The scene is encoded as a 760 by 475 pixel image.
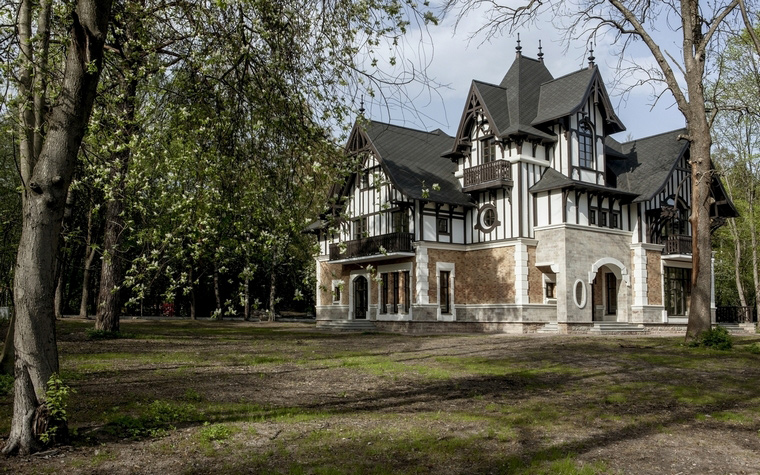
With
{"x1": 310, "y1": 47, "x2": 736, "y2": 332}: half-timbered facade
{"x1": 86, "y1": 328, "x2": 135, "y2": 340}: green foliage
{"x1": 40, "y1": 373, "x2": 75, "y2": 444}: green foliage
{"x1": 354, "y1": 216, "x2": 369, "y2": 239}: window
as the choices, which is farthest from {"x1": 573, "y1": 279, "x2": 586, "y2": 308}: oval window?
{"x1": 40, "y1": 373, "x2": 75, "y2": 444}: green foliage

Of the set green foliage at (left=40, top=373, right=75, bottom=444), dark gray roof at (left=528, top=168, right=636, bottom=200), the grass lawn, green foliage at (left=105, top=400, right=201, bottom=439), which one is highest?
dark gray roof at (left=528, top=168, right=636, bottom=200)

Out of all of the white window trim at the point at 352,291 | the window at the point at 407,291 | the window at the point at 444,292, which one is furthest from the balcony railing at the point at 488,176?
the white window trim at the point at 352,291

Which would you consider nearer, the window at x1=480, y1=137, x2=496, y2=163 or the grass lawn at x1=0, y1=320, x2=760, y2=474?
the grass lawn at x1=0, y1=320, x2=760, y2=474

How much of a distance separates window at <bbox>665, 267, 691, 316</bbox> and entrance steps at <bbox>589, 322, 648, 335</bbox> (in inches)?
186

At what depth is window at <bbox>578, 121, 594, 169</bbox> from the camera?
32.2 m

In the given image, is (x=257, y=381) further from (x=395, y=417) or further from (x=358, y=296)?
(x=358, y=296)

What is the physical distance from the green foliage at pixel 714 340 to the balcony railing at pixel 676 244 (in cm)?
1596

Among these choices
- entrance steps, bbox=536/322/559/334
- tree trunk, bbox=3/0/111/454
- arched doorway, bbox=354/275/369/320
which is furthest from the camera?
arched doorway, bbox=354/275/369/320

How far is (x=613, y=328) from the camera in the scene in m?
30.3

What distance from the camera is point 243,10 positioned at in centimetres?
734

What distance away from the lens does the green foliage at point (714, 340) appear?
1830 centimetres

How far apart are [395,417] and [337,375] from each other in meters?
3.91

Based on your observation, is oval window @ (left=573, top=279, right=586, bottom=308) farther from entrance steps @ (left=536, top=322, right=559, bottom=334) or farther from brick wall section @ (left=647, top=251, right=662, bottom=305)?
brick wall section @ (left=647, top=251, right=662, bottom=305)

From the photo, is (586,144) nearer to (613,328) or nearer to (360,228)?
(613,328)
